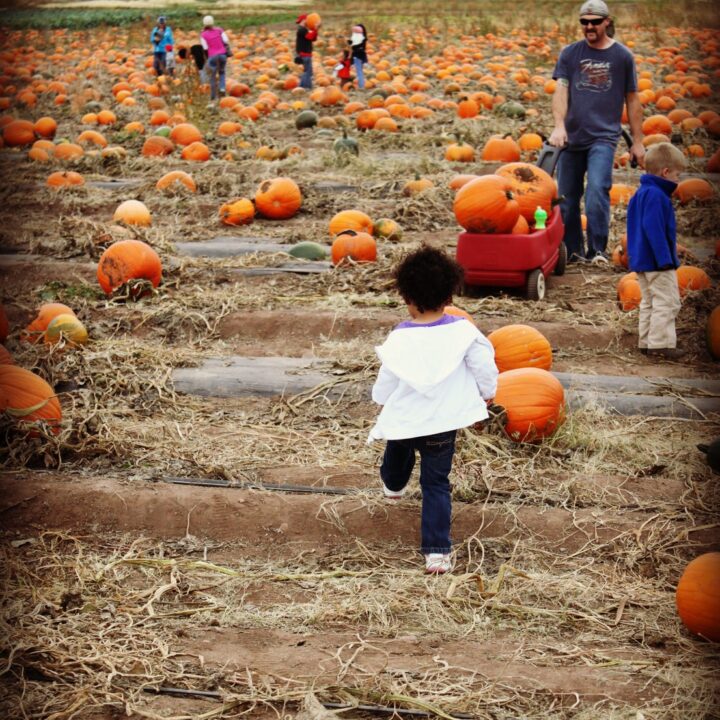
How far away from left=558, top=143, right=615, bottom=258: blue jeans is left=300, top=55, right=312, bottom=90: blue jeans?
11.9m

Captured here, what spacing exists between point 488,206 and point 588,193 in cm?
151

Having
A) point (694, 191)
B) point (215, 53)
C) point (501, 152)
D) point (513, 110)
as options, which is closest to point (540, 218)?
point (694, 191)

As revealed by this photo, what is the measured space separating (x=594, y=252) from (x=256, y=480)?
4.76 meters

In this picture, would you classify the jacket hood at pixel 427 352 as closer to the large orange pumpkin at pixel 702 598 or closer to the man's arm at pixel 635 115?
the large orange pumpkin at pixel 702 598

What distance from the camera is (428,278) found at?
4.08 meters

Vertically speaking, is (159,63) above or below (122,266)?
above

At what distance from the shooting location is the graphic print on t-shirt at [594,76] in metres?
8.12

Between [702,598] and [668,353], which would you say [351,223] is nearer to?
[668,353]

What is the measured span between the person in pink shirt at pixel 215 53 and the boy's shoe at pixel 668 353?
45.3ft

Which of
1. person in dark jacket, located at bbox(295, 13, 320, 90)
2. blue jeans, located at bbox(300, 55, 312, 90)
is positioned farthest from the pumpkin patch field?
blue jeans, located at bbox(300, 55, 312, 90)

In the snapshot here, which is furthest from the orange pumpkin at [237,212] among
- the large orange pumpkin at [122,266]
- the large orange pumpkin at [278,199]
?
the large orange pumpkin at [122,266]

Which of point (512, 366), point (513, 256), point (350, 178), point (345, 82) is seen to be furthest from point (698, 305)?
point (345, 82)

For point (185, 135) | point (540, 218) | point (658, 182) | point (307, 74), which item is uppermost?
point (307, 74)

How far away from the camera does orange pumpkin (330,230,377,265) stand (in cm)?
824
